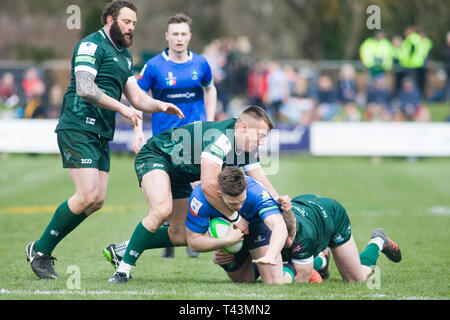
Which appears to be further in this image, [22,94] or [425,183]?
[22,94]

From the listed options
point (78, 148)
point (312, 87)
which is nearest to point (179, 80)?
point (78, 148)

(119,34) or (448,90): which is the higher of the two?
(119,34)

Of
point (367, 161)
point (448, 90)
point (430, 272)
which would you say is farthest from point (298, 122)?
point (430, 272)

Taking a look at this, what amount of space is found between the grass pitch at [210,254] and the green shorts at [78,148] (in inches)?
41.7

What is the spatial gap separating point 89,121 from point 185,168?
99 cm

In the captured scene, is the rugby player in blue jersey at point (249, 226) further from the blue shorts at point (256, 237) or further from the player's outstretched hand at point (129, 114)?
the player's outstretched hand at point (129, 114)

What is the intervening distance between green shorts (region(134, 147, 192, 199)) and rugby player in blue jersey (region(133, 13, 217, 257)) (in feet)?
5.22

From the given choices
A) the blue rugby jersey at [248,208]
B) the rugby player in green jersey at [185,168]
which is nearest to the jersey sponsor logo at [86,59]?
the rugby player in green jersey at [185,168]

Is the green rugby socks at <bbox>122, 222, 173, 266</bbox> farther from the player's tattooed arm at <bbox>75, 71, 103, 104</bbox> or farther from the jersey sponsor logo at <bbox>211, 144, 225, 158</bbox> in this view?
the player's tattooed arm at <bbox>75, 71, 103, 104</bbox>

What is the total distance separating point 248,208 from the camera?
6379 millimetres

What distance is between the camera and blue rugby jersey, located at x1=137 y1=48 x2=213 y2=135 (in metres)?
8.65

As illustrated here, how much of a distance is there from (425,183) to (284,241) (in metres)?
11.0

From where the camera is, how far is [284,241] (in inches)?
236
